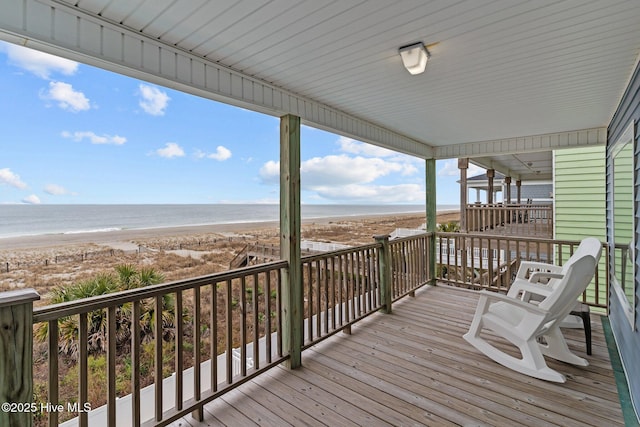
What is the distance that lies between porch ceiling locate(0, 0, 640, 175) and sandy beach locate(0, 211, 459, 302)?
156 cm

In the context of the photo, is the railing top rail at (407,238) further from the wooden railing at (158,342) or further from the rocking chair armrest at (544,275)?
the wooden railing at (158,342)

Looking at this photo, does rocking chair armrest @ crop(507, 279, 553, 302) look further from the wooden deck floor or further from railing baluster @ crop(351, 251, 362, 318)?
railing baluster @ crop(351, 251, 362, 318)

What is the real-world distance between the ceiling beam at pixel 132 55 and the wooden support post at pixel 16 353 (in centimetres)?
133

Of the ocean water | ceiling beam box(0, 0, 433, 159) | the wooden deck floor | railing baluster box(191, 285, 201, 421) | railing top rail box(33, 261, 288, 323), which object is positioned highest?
ceiling beam box(0, 0, 433, 159)

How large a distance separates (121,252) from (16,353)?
18.0ft

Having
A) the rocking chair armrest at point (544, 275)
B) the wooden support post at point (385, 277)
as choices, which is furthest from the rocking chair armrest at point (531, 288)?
the wooden support post at point (385, 277)

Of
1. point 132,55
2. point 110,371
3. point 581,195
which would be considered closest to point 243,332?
point 110,371

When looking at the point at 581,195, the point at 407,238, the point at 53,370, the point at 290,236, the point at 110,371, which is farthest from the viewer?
the point at 581,195

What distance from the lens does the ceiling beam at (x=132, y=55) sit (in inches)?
61.1

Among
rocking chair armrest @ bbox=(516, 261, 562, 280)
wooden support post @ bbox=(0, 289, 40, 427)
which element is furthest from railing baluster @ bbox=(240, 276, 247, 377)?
rocking chair armrest @ bbox=(516, 261, 562, 280)

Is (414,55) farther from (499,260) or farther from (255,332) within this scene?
(499,260)

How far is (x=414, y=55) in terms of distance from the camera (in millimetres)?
2096

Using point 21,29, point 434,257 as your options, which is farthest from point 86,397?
point 434,257

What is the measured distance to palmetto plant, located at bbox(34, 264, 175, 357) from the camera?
339 cm
